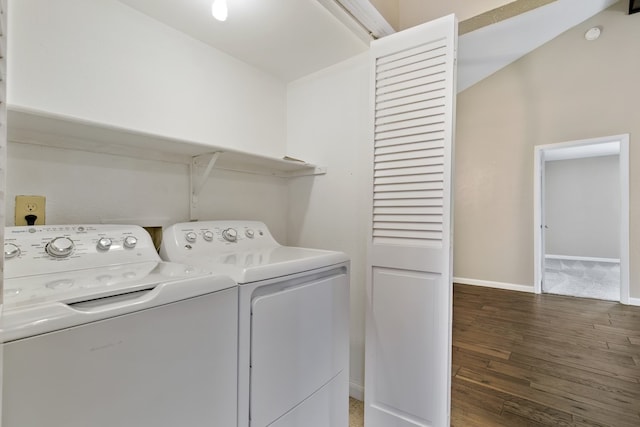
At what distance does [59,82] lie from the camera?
1139mm

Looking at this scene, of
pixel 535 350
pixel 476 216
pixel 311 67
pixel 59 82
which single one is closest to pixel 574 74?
pixel 476 216

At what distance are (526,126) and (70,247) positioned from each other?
4896 mm

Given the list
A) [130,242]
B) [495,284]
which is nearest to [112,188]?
[130,242]

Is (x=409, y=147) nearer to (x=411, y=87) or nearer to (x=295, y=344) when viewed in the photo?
(x=411, y=87)

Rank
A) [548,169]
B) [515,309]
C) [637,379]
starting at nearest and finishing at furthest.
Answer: [637,379] < [515,309] < [548,169]

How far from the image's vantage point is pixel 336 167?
1.85 meters

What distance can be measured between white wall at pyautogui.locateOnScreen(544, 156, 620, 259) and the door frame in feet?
8.62

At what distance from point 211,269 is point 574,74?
488 centimetres

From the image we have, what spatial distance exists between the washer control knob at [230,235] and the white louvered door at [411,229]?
73 cm

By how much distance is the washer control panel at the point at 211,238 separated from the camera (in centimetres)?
127

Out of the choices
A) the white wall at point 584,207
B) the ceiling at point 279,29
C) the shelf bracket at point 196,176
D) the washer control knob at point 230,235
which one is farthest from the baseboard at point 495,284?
the shelf bracket at point 196,176

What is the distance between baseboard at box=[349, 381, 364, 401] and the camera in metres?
1.71

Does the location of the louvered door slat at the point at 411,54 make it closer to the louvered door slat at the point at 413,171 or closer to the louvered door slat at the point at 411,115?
the louvered door slat at the point at 411,115

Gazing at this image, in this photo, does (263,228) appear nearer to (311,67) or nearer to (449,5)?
(311,67)
